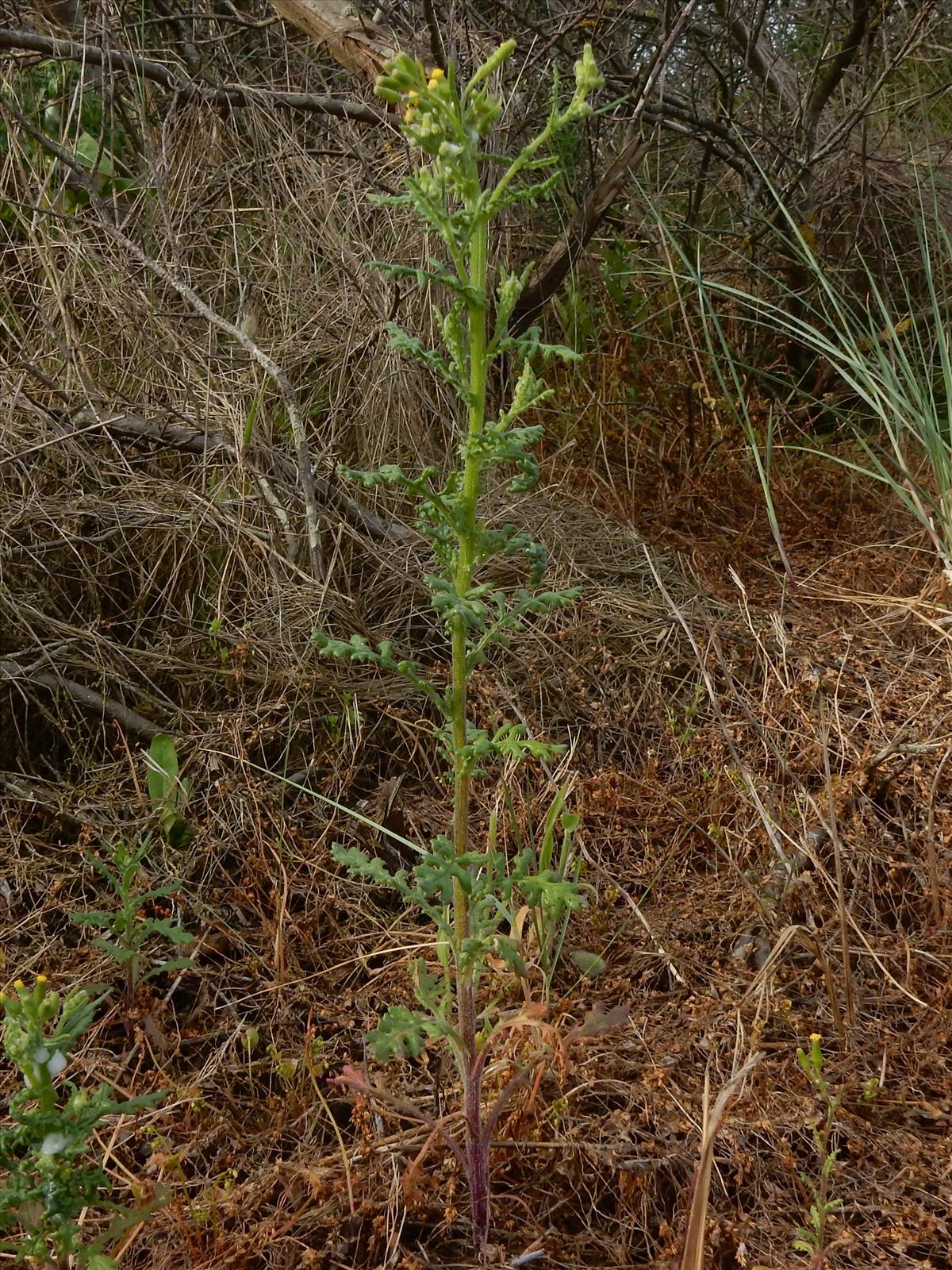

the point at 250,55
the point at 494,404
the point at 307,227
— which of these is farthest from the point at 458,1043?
the point at 250,55

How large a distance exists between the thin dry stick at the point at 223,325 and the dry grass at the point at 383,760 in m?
0.07

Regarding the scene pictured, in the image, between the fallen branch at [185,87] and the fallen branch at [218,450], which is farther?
the fallen branch at [185,87]

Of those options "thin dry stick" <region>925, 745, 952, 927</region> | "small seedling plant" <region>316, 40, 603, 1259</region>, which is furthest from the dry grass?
"small seedling plant" <region>316, 40, 603, 1259</region>

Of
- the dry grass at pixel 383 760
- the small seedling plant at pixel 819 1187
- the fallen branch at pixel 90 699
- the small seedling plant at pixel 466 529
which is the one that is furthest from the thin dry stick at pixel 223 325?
the small seedling plant at pixel 819 1187

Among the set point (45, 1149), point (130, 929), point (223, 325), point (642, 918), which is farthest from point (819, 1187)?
point (223, 325)

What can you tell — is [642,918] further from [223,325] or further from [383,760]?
[223,325]

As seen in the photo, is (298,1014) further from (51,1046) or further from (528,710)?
(528,710)

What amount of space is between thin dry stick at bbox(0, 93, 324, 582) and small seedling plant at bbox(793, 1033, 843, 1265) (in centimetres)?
151

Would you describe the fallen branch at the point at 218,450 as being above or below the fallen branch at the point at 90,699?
above

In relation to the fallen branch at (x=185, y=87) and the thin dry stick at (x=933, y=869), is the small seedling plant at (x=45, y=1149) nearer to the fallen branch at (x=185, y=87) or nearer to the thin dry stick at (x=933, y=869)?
the thin dry stick at (x=933, y=869)

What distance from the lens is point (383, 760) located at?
7.87 feet

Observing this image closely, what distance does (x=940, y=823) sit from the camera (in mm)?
2086

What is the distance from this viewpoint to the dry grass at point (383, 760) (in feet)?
5.10

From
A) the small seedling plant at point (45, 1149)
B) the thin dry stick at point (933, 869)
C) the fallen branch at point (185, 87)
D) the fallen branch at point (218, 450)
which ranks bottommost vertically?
the small seedling plant at point (45, 1149)
